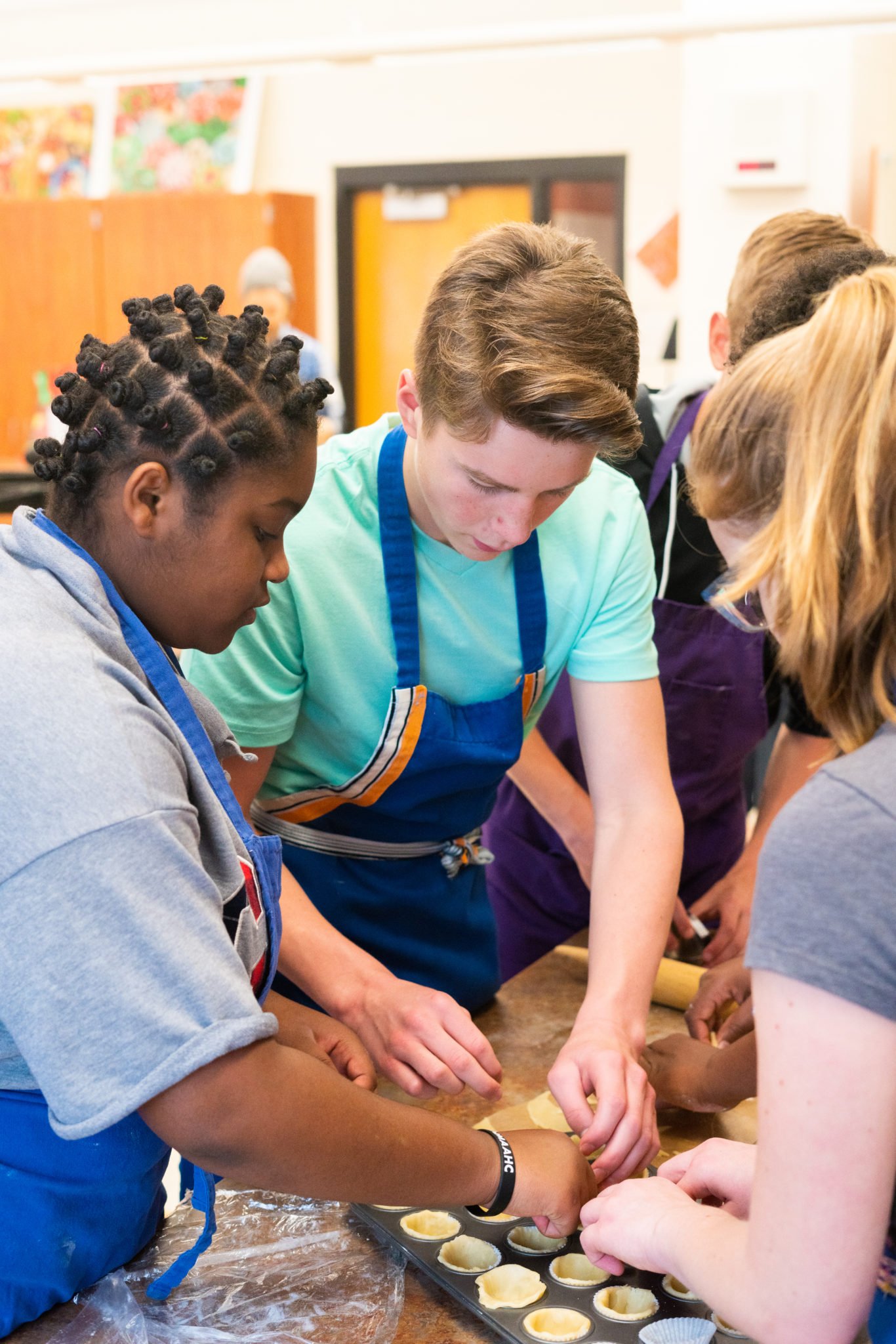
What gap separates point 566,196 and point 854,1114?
258 inches

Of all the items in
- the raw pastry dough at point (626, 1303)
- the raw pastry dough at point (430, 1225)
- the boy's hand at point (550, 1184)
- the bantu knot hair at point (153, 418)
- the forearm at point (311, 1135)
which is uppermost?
the bantu knot hair at point (153, 418)

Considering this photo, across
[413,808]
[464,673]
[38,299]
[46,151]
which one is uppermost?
[46,151]

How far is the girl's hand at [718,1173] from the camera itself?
984mm

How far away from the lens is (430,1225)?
1.03 m

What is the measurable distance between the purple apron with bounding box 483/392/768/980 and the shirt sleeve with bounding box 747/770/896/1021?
1103 millimetres

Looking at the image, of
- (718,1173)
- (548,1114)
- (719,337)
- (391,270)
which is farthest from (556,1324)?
(391,270)

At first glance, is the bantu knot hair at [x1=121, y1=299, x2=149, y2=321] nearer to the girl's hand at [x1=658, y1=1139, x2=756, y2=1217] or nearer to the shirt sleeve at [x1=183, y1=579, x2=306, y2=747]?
the shirt sleeve at [x1=183, y1=579, x2=306, y2=747]

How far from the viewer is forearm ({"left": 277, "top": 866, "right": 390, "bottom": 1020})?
3.99ft

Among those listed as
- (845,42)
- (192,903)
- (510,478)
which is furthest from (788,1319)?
(845,42)

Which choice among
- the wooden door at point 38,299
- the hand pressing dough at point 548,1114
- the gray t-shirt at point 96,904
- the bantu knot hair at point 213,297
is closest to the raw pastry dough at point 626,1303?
the hand pressing dough at point 548,1114

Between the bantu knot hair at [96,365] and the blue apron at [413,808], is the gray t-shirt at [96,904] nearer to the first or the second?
the bantu knot hair at [96,365]

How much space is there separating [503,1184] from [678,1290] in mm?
145

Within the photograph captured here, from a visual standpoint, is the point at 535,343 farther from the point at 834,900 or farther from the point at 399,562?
the point at 834,900

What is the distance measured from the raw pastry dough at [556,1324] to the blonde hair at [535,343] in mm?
684
